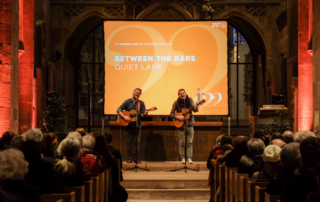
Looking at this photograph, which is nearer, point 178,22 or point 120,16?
point 178,22

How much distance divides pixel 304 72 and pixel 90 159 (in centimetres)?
855

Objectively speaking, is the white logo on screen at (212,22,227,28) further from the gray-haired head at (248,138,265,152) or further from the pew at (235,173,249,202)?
the pew at (235,173,249,202)

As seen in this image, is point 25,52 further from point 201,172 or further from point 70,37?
point 201,172

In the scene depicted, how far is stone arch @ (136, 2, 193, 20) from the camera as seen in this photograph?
1298cm

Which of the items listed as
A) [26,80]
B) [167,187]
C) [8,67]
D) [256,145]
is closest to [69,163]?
[256,145]

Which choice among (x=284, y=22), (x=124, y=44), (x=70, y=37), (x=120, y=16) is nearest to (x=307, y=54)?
(x=284, y=22)

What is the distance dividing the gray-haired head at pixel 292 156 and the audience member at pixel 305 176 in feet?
0.99

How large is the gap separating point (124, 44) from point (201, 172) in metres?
3.93

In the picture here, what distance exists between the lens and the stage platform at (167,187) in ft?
24.7

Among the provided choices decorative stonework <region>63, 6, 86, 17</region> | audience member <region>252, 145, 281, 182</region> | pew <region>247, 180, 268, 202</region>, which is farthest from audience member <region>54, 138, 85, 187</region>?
decorative stonework <region>63, 6, 86, 17</region>

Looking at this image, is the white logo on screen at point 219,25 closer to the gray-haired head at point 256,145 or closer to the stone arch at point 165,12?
the stone arch at point 165,12

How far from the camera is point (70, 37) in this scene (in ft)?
54.8

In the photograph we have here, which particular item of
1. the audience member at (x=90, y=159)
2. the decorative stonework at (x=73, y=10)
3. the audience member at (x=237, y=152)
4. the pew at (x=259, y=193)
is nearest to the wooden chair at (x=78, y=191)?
the audience member at (x=90, y=159)

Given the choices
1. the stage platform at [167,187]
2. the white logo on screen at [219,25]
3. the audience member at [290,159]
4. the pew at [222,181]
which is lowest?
the stage platform at [167,187]
